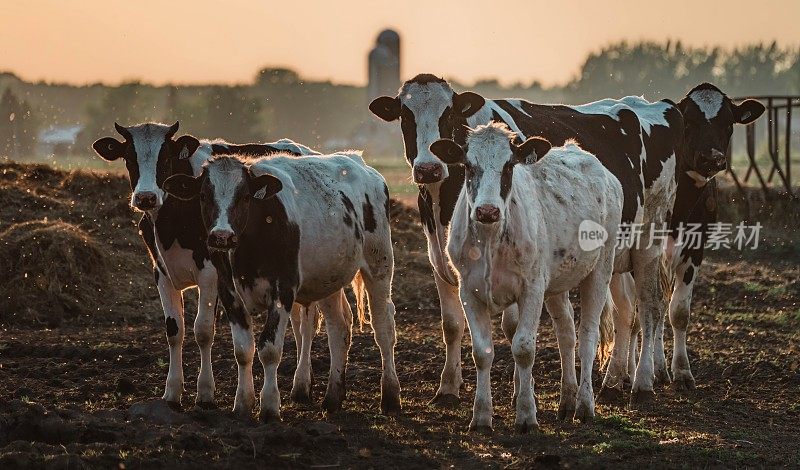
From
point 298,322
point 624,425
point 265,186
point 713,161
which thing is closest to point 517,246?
point 624,425

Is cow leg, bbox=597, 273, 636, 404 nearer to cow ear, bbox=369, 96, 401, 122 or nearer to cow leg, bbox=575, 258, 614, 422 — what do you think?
cow leg, bbox=575, 258, 614, 422

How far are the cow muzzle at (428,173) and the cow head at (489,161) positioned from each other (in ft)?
2.05

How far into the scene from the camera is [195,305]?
15.8 metres

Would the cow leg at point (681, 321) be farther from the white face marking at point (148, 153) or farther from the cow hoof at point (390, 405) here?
the white face marking at point (148, 153)

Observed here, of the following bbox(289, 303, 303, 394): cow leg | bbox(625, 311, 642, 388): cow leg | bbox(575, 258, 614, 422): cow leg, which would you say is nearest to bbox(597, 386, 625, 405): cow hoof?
bbox(625, 311, 642, 388): cow leg

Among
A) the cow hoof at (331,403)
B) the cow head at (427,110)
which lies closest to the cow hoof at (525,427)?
the cow hoof at (331,403)

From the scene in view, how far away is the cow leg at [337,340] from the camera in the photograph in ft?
33.7

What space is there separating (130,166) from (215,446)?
336cm

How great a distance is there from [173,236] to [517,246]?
284 cm

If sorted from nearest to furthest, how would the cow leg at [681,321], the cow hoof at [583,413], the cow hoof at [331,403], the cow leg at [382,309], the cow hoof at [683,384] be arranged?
1. the cow hoof at [583,413]
2. the cow hoof at [331,403]
3. the cow leg at [382,309]
4. the cow hoof at [683,384]
5. the cow leg at [681,321]

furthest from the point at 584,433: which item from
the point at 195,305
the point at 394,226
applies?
the point at 394,226

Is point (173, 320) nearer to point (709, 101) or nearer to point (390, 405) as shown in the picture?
point (390, 405)

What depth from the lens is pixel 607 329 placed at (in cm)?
1150

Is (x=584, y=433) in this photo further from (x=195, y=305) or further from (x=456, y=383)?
(x=195, y=305)
